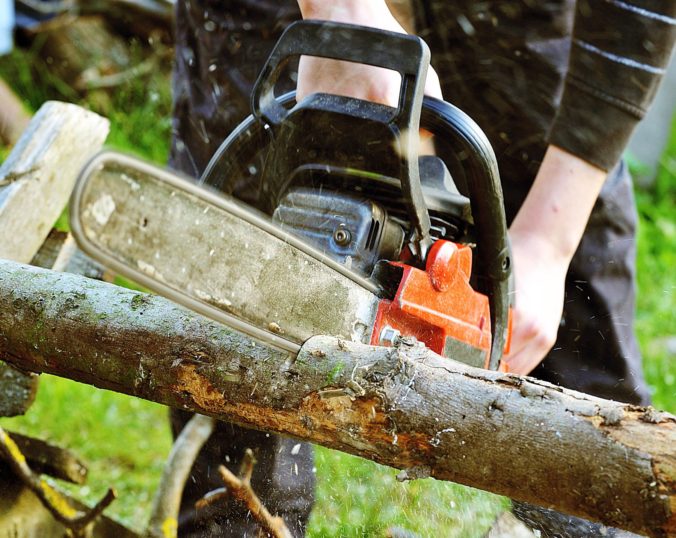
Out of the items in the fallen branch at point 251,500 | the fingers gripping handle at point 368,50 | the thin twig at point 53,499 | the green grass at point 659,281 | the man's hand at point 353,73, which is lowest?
the green grass at point 659,281

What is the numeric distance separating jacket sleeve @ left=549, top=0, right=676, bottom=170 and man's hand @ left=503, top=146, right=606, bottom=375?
5 cm

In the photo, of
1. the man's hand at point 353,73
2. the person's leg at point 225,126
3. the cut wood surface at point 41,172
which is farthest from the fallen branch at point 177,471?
the man's hand at point 353,73

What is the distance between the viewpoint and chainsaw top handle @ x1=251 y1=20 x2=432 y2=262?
1146mm

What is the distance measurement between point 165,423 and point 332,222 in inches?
97.1

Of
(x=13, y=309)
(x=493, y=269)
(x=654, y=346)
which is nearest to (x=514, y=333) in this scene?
(x=493, y=269)

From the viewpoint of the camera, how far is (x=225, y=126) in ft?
7.06

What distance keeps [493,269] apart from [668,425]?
0.61m

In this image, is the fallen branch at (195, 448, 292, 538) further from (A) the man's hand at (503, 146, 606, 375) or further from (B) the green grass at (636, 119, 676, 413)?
(B) the green grass at (636, 119, 676, 413)

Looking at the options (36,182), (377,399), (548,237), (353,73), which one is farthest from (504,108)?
(377,399)

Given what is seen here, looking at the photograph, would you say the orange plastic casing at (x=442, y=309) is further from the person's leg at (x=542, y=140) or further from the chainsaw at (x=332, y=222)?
the person's leg at (x=542, y=140)

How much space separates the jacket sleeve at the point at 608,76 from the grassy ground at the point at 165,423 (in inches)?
32.6

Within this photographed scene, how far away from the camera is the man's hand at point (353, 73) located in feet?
4.17

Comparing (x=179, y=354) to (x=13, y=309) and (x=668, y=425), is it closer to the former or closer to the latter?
(x=13, y=309)

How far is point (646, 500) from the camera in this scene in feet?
2.86
